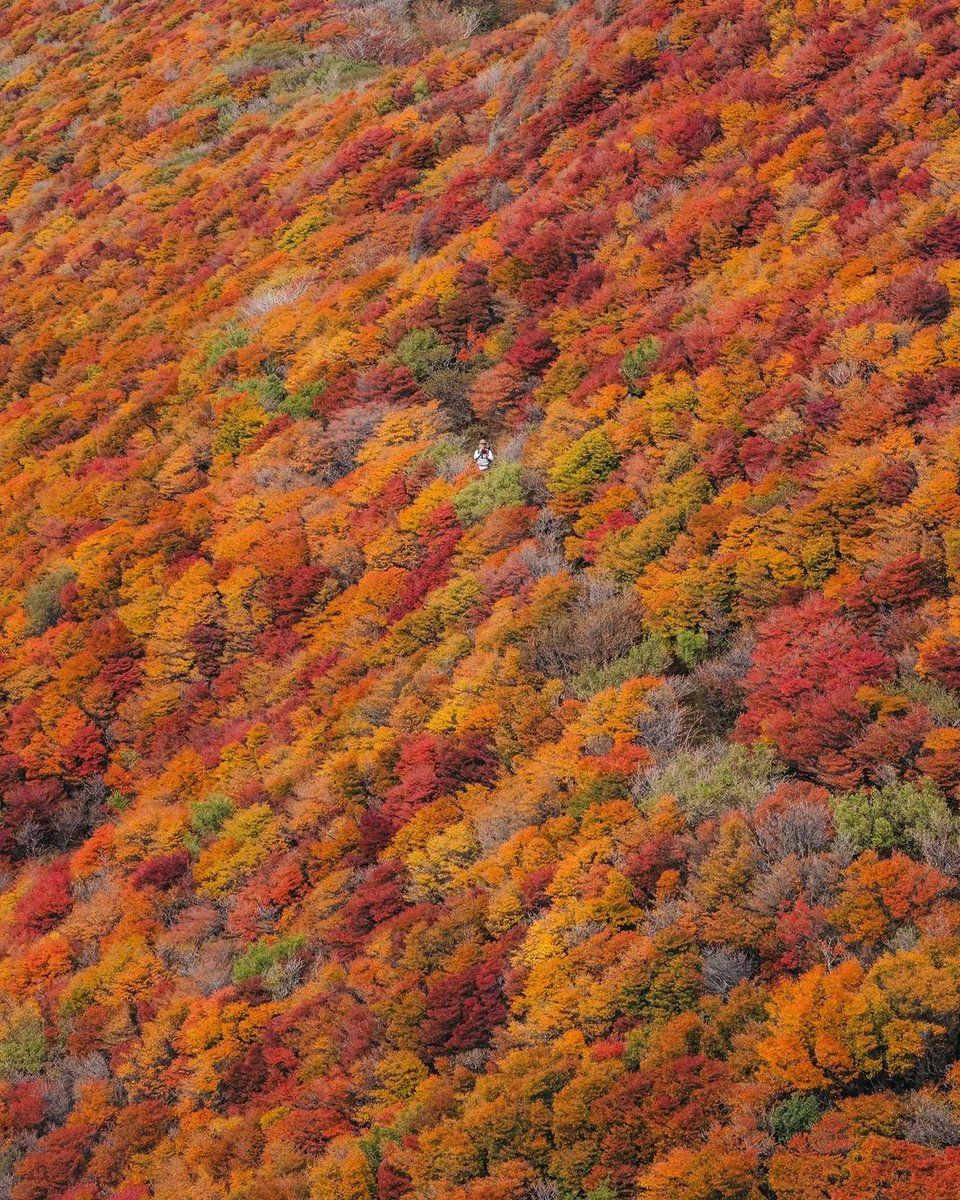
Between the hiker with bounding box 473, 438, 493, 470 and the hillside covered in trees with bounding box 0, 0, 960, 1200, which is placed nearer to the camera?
the hillside covered in trees with bounding box 0, 0, 960, 1200

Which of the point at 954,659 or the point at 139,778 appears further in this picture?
the point at 139,778

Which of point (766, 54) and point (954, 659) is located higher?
point (766, 54)

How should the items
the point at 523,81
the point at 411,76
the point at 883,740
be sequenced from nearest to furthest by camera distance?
the point at 883,740
the point at 523,81
the point at 411,76

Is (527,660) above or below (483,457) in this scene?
below

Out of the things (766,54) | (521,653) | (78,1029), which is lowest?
(78,1029)

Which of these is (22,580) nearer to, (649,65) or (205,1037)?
(205,1037)

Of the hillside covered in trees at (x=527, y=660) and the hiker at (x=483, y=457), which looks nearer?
the hillside covered in trees at (x=527, y=660)

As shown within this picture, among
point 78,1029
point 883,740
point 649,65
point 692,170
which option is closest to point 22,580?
point 78,1029

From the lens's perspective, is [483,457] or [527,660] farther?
[483,457]
